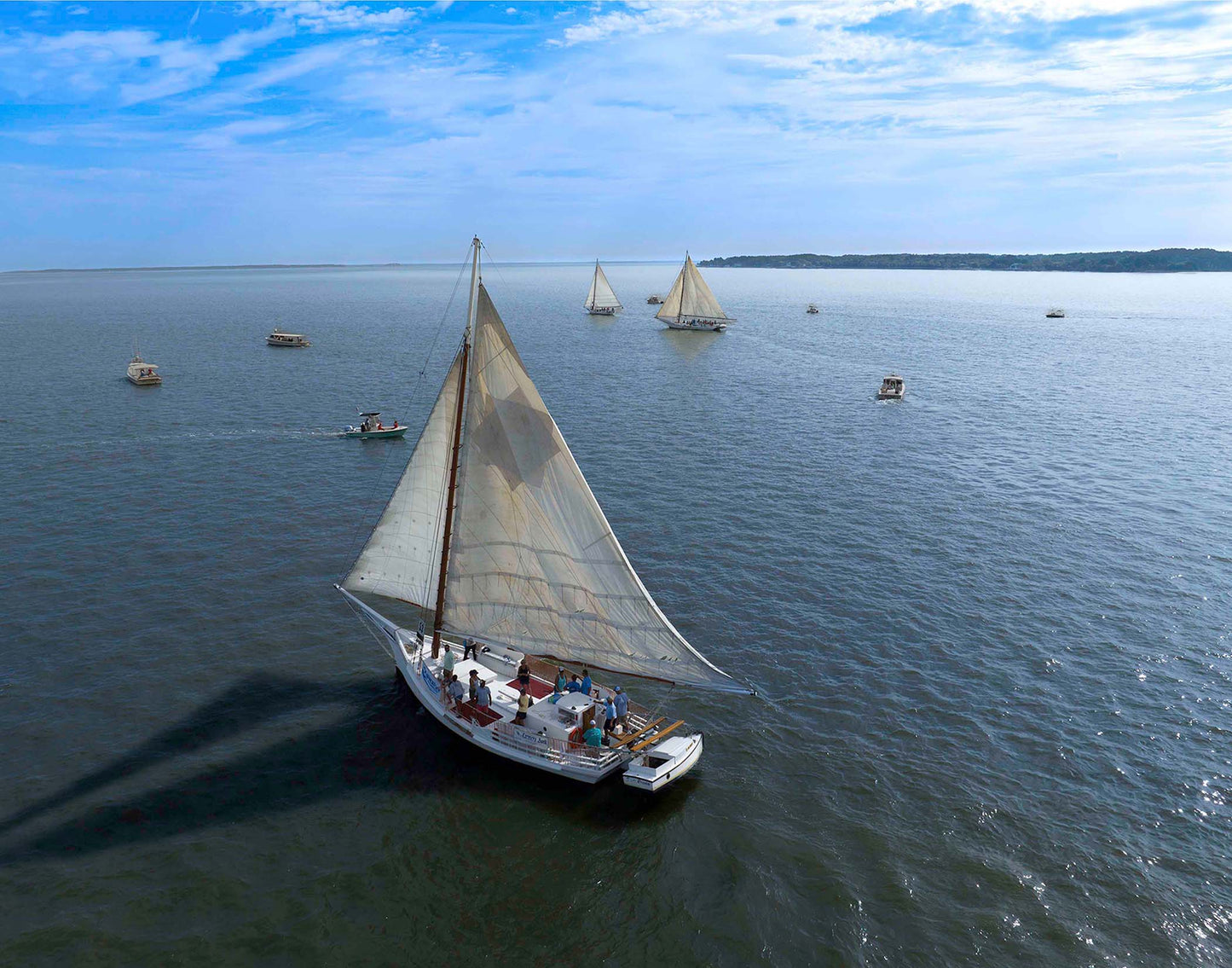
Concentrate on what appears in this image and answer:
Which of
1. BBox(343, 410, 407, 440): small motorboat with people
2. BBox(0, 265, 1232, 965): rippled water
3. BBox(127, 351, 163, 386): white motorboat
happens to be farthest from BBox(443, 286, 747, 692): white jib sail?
BBox(127, 351, 163, 386): white motorboat

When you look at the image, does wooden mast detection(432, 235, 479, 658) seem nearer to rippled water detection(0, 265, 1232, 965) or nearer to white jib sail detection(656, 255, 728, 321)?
rippled water detection(0, 265, 1232, 965)

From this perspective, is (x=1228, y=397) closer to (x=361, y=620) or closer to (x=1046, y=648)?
(x=1046, y=648)

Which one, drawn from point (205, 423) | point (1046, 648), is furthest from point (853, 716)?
point (205, 423)

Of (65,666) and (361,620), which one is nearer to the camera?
(65,666)

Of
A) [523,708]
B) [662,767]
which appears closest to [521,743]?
[523,708]

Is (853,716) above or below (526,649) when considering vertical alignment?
below

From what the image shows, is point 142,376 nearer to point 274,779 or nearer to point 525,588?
point 274,779

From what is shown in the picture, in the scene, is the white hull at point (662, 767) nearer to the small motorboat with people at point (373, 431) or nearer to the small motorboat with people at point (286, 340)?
the small motorboat with people at point (373, 431)
